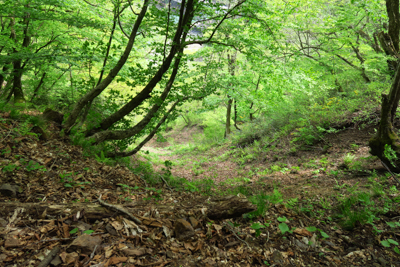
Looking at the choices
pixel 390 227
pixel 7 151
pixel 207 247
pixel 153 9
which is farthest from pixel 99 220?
pixel 153 9

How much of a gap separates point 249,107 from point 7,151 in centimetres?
1304

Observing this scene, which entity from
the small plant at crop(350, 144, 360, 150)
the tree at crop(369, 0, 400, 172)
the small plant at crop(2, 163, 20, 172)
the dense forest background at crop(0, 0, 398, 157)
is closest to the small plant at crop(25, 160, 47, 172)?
the small plant at crop(2, 163, 20, 172)

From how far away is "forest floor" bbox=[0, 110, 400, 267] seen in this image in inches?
87.9

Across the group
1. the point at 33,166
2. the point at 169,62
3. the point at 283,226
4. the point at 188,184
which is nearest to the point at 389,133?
the point at 283,226

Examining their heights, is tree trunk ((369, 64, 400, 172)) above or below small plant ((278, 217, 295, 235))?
above

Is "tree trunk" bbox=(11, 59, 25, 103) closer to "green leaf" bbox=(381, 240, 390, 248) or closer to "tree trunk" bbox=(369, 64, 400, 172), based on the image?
"green leaf" bbox=(381, 240, 390, 248)

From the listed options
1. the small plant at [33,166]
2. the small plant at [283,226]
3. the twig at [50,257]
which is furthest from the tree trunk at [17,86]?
the small plant at [283,226]

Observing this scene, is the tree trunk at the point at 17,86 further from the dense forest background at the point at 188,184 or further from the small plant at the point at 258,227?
the small plant at the point at 258,227

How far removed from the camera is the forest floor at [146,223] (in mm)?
2232

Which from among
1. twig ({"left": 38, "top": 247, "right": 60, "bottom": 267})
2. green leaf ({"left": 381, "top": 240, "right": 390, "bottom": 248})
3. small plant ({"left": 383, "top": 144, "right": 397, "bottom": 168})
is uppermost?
small plant ({"left": 383, "top": 144, "right": 397, "bottom": 168})

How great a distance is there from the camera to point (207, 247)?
264 cm

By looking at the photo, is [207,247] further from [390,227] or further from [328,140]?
[328,140]

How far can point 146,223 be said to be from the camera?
278cm

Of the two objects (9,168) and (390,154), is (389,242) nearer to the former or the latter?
(390,154)
